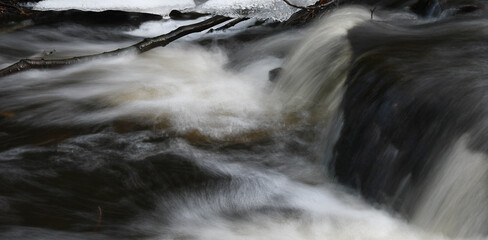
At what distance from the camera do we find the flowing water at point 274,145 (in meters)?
3.18

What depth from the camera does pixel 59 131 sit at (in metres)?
4.27

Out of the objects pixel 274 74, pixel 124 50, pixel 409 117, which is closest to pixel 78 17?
pixel 124 50

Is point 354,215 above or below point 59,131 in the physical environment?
below

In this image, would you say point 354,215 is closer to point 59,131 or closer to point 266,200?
point 266,200

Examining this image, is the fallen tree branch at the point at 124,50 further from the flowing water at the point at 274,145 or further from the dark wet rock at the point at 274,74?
the dark wet rock at the point at 274,74

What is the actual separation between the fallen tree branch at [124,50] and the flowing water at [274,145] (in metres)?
0.11

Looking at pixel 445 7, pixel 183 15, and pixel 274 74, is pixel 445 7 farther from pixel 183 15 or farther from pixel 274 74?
pixel 183 15

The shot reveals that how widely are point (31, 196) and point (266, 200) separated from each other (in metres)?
1.29

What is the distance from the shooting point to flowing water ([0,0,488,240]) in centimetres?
318

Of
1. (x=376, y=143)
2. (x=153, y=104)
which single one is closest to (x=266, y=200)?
(x=376, y=143)

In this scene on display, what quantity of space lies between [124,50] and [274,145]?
224 centimetres

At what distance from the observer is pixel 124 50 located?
5.71m

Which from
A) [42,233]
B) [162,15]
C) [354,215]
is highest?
[162,15]

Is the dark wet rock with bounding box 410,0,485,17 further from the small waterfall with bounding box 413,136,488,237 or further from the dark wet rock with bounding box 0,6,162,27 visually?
the dark wet rock with bounding box 0,6,162,27
